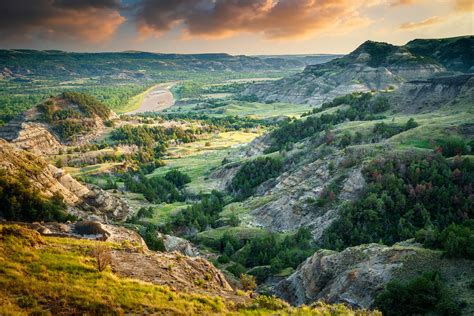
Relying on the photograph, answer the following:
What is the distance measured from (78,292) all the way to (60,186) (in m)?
58.0

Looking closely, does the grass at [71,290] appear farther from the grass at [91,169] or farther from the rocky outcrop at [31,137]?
the rocky outcrop at [31,137]

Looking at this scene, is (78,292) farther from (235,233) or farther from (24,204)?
(235,233)

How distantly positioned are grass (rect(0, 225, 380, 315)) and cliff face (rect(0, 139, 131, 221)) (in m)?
40.8

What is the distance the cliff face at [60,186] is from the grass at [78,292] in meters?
40.8

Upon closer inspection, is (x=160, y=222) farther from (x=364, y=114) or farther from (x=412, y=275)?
(x=364, y=114)

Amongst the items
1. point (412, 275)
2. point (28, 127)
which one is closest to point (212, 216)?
point (412, 275)

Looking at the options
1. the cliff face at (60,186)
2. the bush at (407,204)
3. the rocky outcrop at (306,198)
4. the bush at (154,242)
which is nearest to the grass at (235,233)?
the rocky outcrop at (306,198)

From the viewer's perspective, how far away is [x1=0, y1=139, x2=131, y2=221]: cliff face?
69375mm

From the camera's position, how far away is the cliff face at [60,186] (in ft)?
228

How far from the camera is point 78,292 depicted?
961 inches

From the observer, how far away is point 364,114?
125812 mm

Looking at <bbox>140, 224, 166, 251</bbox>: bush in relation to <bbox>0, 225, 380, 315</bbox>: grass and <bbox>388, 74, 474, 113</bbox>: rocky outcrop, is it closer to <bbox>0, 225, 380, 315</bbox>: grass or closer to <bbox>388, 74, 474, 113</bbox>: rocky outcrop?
<bbox>0, 225, 380, 315</bbox>: grass

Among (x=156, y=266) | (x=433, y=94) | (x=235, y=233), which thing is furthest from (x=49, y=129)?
(x=156, y=266)

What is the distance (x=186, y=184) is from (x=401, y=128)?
71.5 metres
